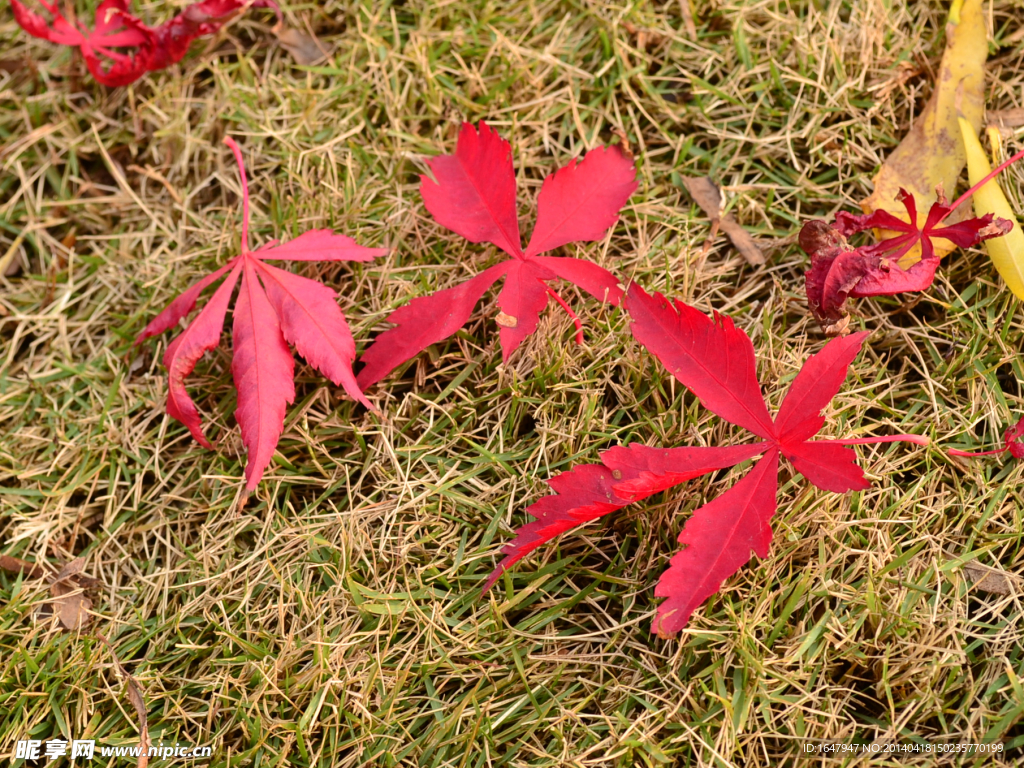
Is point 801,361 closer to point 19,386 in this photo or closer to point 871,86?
point 871,86

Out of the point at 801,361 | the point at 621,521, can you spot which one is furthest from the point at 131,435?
the point at 801,361

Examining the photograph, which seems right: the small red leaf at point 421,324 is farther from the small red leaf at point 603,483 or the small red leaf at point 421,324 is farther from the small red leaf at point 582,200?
the small red leaf at point 603,483

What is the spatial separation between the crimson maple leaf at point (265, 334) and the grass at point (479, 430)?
118 millimetres

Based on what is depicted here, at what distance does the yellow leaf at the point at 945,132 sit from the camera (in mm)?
1587

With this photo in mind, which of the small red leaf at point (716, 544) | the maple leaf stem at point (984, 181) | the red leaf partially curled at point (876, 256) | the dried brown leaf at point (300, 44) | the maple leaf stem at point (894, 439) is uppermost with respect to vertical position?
the dried brown leaf at point (300, 44)

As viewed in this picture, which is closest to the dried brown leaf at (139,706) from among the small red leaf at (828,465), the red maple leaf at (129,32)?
the small red leaf at (828,465)

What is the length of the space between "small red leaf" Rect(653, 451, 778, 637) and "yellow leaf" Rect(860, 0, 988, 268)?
2.16ft

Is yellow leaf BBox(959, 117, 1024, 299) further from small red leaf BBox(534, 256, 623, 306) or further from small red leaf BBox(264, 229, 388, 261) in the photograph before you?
small red leaf BBox(264, 229, 388, 261)

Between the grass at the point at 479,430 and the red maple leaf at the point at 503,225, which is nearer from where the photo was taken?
the grass at the point at 479,430

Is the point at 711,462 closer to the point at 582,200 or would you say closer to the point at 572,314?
the point at 572,314

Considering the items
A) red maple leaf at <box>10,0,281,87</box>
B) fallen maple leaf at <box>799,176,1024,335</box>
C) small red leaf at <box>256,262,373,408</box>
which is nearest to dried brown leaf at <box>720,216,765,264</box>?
fallen maple leaf at <box>799,176,1024,335</box>

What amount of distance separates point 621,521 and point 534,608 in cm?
23

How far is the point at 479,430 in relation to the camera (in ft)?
5.08

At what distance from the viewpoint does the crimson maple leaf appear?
1.46 metres
